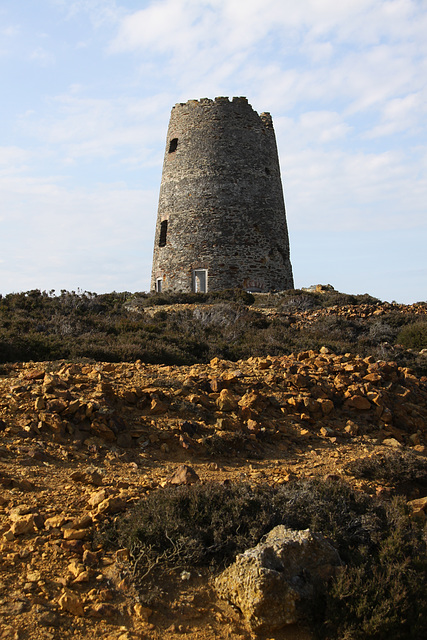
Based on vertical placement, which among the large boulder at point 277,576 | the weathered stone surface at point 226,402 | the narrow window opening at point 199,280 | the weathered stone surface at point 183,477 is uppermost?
the narrow window opening at point 199,280

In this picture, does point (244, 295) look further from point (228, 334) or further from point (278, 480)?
point (278, 480)

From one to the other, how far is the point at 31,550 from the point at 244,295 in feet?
58.9

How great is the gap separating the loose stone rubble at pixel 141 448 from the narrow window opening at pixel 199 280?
14.1m

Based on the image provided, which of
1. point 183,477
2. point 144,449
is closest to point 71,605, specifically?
point 183,477

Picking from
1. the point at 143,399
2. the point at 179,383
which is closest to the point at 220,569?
the point at 143,399

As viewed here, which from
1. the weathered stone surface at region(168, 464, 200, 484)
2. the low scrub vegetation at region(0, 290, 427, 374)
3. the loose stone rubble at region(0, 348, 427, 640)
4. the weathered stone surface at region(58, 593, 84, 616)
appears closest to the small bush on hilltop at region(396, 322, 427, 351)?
the low scrub vegetation at region(0, 290, 427, 374)

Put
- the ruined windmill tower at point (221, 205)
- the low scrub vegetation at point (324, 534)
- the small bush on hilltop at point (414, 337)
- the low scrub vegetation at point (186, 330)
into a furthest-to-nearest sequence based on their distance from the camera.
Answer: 1. the ruined windmill tower at point (221, 205)
2. the small bush on hilltop at point (414, 337)
3. the low scrub vegetation at point (186, 330)
4. the low scrub vegetation at point (324, 534)

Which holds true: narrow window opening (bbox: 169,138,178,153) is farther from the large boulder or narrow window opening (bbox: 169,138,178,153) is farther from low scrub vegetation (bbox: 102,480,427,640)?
the large boulder

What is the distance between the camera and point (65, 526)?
418cm

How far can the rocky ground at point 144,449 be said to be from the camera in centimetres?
353

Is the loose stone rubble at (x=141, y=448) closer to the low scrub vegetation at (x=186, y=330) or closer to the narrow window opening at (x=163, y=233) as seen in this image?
the low scrub vegetation at (x=186, y=330)

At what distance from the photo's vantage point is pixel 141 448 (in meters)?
6.36

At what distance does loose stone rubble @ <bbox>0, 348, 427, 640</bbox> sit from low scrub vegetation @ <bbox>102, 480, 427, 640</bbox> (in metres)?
0.21

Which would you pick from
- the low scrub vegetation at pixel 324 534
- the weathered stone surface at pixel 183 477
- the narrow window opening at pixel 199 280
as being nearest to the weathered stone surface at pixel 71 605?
the low scrub vegetation at pixel 324 534
